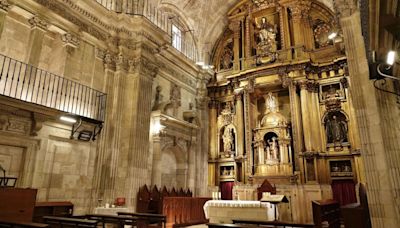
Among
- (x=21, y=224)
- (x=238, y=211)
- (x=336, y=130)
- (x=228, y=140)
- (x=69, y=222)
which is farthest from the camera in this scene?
(x=228, y=140)

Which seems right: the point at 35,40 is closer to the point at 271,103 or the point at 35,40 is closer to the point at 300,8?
the point at 271,103

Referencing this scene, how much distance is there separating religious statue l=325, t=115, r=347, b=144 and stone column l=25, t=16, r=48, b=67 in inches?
423

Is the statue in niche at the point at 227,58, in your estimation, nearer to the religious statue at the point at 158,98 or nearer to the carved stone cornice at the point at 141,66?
the religious statue at the point at 158,98

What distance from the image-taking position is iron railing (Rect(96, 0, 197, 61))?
9.88m

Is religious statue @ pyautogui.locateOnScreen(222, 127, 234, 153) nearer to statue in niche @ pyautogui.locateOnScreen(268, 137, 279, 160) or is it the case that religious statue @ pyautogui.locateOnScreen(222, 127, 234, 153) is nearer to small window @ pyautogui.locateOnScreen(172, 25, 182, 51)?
statue in niche @ pyautogui.locateOnScreen(268, 137, 279, 160)

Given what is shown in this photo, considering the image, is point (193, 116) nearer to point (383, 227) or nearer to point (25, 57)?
point (25, 57)

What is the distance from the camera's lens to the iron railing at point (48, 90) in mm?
6844

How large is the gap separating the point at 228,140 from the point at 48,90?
27.4 ft

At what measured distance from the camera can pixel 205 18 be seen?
14.7 meters

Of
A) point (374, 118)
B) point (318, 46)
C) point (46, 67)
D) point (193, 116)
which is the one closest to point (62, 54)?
point (46, 67)

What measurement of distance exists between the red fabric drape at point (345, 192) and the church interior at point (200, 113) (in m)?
0.04

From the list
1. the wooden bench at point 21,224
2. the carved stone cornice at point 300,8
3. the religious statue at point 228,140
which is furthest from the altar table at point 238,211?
the carved stone cornice at point 300,8

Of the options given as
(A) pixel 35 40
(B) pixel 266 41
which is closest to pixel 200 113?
(B) pixel 266 41

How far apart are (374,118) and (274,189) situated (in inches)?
243
